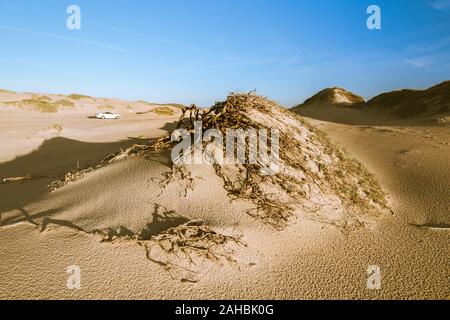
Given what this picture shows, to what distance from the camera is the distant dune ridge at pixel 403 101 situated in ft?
45.9

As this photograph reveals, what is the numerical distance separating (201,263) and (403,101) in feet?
63.4

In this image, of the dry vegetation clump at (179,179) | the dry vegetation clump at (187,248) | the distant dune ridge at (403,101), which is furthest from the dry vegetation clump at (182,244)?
the distant dune ridge at (403,101)

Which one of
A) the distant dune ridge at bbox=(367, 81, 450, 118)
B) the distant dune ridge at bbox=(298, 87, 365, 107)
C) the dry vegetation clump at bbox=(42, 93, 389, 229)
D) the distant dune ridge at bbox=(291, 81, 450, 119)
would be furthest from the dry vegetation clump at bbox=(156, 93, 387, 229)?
the distant dune ridge at bbox=(298, 87, 365, 107)

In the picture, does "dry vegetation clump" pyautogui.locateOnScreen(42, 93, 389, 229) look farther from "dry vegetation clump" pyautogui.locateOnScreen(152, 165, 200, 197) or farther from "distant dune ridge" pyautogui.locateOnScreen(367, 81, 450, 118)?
"distant dune ridge" pyautogui.locateOnScreen(367, 81, 450, 118)

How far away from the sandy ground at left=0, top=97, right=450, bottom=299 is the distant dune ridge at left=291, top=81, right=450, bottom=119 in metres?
9.88

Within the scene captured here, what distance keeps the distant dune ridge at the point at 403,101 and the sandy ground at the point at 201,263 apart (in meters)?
9.88

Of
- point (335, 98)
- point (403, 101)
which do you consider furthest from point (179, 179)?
point (335, 98)

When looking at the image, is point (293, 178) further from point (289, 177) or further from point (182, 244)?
point (182, 244)

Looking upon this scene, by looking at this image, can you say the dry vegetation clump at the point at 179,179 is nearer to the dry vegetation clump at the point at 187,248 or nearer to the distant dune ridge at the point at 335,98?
the dry vegetation clump at the point at 187,248

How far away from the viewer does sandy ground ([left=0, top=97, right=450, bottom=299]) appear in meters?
Answer: 2.13

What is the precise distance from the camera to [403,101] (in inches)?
702

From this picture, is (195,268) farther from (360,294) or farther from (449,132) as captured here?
(449,132)
